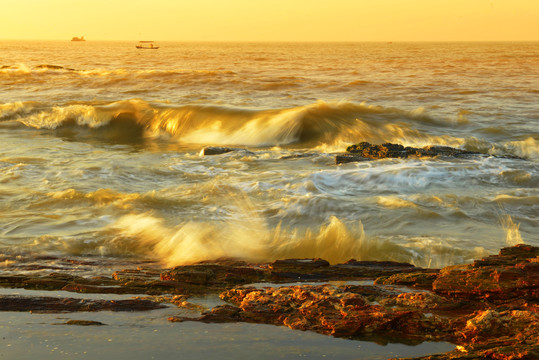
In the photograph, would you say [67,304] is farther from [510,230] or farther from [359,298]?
[510,230]

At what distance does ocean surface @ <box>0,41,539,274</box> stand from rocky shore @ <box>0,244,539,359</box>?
105cm

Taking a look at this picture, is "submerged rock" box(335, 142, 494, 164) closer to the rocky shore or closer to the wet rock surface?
the wet rock surface

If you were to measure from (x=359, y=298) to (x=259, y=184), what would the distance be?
6048mm

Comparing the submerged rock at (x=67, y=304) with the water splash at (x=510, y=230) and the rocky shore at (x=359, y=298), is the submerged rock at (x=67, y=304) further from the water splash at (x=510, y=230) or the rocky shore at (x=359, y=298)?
the water splash at (x=510, y=230)

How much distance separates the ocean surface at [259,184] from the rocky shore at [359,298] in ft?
3.44

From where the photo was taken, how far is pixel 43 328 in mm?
4234

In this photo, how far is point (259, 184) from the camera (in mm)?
10391

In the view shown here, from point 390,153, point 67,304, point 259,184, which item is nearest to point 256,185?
point 259,184

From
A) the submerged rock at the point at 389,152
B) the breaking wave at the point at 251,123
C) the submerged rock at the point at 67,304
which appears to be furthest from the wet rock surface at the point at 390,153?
the submerged rock at the point at 67,304

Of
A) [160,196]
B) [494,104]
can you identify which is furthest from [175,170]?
[494,104]

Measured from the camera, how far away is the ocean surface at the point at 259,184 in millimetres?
7012

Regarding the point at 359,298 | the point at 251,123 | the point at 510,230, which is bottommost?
the point at 510,230

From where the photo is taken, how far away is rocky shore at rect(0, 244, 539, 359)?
3932 mm

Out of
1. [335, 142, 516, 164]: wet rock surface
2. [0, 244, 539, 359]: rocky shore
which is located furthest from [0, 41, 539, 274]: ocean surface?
[0, 244, 539, 359]: rocky shore
